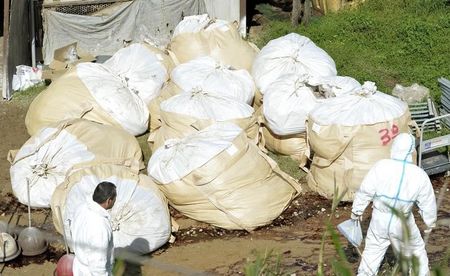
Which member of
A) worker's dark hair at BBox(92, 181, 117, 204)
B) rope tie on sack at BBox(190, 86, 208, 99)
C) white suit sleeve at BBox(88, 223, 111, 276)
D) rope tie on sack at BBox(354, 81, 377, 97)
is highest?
worker's dark hair at BBox(92, 181, 117, 204)

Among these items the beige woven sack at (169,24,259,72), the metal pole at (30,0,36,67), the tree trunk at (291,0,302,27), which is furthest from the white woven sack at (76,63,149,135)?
the tree trunk at (291,0,302,27)

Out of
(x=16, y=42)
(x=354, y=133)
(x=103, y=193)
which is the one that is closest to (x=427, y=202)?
(x=354, y=133)

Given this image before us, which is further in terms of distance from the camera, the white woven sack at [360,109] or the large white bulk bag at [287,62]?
the large white bulk bag at [287,62]

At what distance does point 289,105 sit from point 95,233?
11.4 ft

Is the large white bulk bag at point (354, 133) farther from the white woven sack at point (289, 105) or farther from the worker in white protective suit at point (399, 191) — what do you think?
the worker in white protective suit at point (399, 191)

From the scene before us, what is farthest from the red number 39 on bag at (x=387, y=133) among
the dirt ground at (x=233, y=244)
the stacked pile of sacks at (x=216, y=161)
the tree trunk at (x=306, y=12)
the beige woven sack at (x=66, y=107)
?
the tree trunk at (x=306, y=12)

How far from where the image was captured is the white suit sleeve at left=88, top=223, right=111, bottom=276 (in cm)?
450

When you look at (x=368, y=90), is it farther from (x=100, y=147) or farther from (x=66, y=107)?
(x=66, y=107)

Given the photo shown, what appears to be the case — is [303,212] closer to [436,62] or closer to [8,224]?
[8,224]

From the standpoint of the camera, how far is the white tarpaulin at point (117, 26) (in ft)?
34.7

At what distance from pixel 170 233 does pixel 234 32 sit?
3502mm

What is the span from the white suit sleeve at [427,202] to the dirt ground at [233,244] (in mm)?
591

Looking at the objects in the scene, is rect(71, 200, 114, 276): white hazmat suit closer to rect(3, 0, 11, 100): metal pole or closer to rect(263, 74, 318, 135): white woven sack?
rect(263, 74, 318, 135): white woven sack

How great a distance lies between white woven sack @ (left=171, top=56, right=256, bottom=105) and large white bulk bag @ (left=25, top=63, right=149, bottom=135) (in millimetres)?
538
